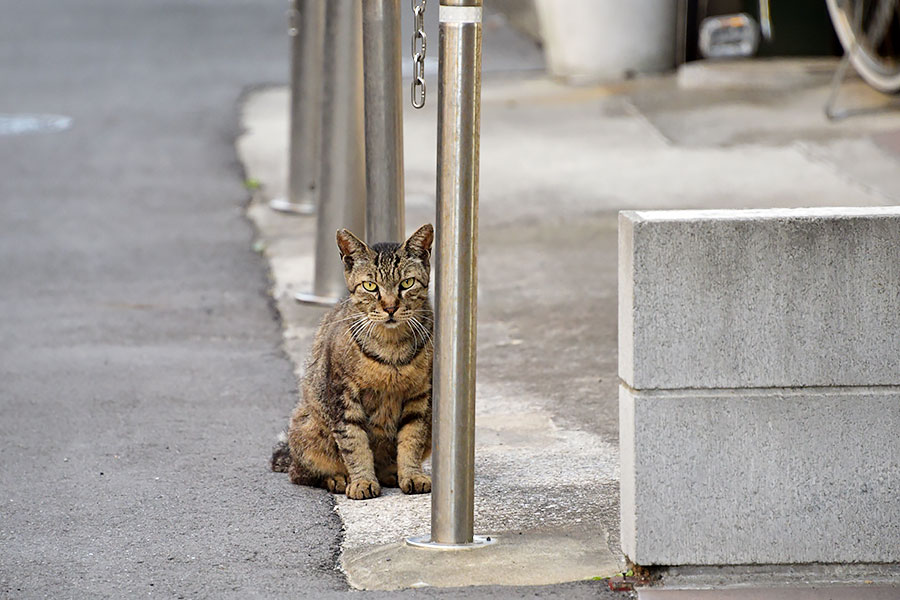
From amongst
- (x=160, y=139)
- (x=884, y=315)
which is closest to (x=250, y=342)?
(x=884, y=315)

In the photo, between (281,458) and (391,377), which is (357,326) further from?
(281,458)

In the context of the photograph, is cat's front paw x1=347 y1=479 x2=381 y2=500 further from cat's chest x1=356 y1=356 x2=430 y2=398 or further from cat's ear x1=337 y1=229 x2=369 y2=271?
cat's ear x1=337 y1=229 x2=369 y2=271

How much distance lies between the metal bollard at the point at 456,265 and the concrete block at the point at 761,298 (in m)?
0.53

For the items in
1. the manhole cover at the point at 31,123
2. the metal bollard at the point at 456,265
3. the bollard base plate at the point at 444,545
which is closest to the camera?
the metal bollard at the point at 456,265

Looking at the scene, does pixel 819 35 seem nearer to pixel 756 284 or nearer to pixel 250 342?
pixel 250 342

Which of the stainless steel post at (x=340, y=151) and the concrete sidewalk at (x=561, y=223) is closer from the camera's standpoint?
the concrete sidewalk at (x=561, y=223)

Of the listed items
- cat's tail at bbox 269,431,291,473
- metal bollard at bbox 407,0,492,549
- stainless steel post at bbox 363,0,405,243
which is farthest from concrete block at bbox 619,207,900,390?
stainless steel post at bbox 363,0,405,243

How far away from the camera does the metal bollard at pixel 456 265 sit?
4.21 metres

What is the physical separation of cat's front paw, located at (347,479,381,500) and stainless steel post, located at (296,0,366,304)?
294cm

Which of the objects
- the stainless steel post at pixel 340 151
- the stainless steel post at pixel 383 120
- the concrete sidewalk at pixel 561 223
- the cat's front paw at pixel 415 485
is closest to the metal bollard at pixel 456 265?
the concrete sidewalk at pixel 561 223

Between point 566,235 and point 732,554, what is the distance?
544cm

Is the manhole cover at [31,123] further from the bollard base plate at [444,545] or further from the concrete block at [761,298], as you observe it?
the concrete block at [761,298]

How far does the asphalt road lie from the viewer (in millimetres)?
4582

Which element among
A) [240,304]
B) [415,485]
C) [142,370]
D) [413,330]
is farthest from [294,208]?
[415,485]
